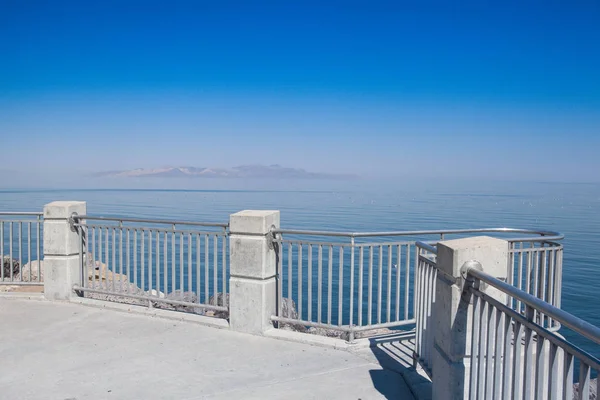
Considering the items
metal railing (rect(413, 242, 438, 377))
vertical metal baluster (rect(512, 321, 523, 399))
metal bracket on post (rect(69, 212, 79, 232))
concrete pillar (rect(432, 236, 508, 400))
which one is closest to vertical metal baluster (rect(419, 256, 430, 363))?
metal railing (rect(413, 242, 438, 377))

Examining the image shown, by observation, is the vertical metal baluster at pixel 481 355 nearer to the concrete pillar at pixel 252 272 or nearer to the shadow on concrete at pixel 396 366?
the shadow on concrete at pixel 396 366

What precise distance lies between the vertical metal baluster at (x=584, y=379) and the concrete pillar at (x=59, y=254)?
328 inches

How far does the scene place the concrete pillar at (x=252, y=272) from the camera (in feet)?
21.7

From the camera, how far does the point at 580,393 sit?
2070mm

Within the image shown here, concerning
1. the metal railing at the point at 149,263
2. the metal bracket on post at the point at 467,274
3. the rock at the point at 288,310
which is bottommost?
the rock at the point at 288,310

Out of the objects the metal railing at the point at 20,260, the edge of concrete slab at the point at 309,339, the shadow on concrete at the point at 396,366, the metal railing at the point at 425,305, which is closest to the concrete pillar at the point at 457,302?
the metal railing at the point at 425,305

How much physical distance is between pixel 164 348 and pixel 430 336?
11.1 ft

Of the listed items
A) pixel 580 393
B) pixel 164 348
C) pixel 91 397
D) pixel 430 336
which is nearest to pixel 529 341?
pixel 580 393

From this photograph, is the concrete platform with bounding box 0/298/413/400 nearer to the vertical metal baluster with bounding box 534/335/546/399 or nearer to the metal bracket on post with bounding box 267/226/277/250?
the metal bracket on post with bounding box 267/226/277/250

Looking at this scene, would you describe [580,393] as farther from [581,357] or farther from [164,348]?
[164,348]

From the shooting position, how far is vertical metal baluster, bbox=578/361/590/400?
2.01 m

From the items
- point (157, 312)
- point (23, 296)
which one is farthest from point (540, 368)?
point (23, 296)

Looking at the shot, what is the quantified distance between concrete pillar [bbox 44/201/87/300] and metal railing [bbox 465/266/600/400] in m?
7.34

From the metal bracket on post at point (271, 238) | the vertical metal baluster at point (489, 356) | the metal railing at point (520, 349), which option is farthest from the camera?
the metal bracket on post at point (271, 238)
